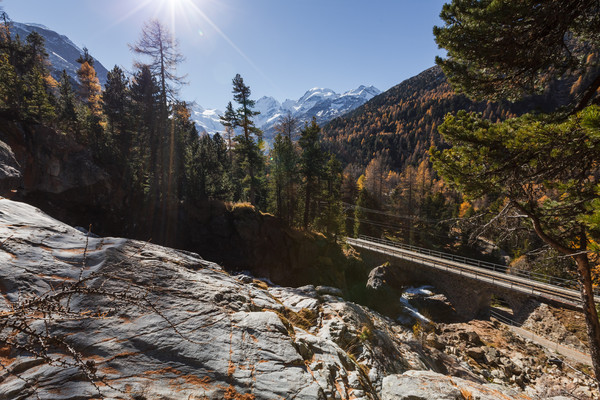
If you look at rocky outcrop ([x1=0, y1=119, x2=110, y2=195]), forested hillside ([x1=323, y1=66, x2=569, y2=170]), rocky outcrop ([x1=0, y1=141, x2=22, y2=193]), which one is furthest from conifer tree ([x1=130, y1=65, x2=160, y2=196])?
forested hillside ([x1=323, y1=66, x2=569, y2=170])

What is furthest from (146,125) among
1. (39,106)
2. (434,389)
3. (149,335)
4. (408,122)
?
(408,122)

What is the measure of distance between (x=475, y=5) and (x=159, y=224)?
2342 centimetres

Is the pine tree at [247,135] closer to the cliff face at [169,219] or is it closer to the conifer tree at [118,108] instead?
the cliff face at [169,219]

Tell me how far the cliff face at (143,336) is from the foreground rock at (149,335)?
15 mm

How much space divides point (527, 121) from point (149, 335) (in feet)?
28.1

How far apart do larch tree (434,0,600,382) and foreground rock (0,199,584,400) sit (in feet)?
15.0

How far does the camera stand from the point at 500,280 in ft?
63.2

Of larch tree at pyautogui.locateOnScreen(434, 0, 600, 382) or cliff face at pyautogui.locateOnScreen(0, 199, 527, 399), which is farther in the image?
larch tree at pyautogui.locateOnScreen(434, 0, 600, 382)

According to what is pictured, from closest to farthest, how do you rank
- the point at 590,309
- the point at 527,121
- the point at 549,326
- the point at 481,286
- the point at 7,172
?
1. the point at 527,121
2. the point at 590,309
3. the point at 7,172
4. the point at 549,326
5. the point at 481,286

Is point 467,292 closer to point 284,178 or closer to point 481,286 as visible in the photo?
point 481,286

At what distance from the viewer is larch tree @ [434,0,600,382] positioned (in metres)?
4.93

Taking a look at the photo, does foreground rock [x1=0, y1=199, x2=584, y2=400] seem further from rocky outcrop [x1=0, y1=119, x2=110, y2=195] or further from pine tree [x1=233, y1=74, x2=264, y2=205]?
rocky outcrop [x1=0, y1=119, x2=110, y2=195]

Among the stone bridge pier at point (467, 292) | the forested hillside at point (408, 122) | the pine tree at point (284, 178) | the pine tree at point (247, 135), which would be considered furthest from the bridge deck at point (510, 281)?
the forested hillside at point (408, 122)

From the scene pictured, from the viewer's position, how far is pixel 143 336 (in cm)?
312
